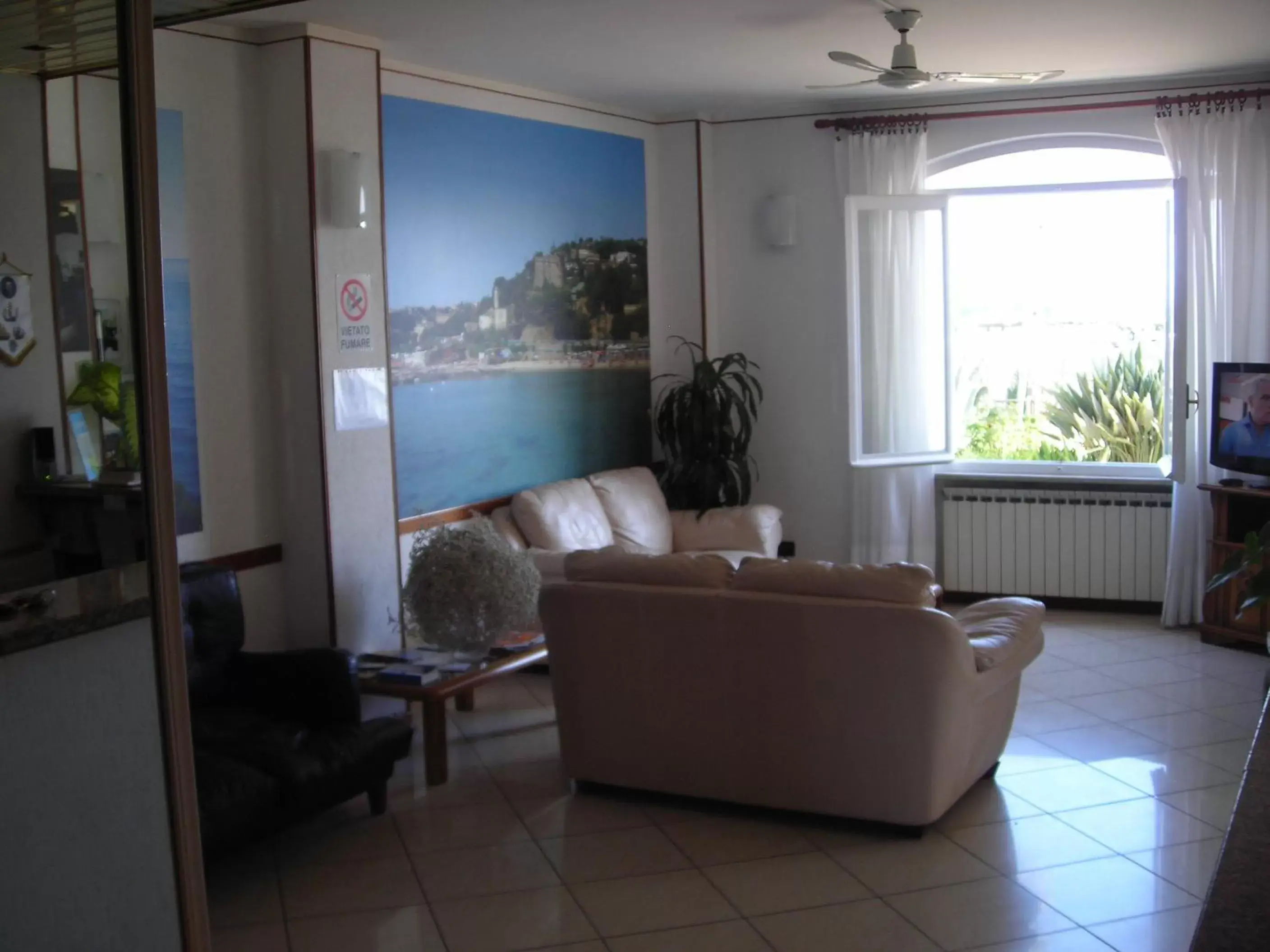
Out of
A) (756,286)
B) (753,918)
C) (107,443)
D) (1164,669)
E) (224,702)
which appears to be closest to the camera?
(107,443)

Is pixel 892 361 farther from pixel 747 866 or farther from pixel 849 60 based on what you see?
pixel 747 866

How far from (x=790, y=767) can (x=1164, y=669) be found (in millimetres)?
2640

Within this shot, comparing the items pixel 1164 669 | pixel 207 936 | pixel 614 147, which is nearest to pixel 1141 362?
pixel 1164 669

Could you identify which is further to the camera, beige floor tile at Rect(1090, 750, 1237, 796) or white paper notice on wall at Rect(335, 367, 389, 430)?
white paper notice on wall at Rect(335, 367, 389, 430)

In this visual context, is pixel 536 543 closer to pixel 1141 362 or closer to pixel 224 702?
pixel 224 702

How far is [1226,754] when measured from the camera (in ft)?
15.4

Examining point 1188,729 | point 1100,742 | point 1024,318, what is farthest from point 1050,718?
point 1024,318

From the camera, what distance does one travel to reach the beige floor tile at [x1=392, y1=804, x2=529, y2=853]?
405 cm

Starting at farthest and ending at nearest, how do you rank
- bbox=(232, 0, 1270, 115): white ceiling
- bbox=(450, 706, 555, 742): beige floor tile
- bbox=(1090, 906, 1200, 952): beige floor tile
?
bbox=(450, 706, 555, 742): beige floor tile < bbox=(232, 0, 1270, 115): white ceiling < bbox=(1090, 906, 1200, 952): beige floor tile

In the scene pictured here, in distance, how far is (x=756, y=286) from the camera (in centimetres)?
741

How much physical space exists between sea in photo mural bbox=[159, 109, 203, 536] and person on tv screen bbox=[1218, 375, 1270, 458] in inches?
186

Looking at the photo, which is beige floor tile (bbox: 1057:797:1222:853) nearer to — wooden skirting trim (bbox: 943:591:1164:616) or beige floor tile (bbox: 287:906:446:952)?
beige floor tile (bbox: 287:906:446:952)

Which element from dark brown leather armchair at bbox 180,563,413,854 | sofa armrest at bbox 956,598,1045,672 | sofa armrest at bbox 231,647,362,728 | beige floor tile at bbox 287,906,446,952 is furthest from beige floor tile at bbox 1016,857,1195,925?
sofa armrest at bbox 231,647,362,728

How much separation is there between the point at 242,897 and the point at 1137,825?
Answer: 9.09 feet
